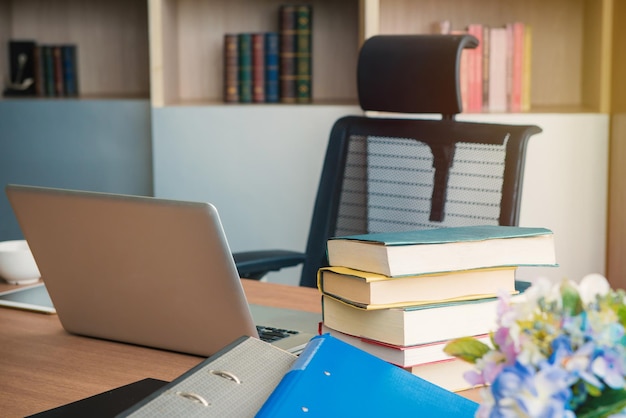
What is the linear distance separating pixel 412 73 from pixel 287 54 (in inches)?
48.7

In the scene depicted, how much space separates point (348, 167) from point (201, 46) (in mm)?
1560

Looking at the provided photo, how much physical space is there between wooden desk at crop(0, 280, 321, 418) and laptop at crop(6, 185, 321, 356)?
0.09 ft

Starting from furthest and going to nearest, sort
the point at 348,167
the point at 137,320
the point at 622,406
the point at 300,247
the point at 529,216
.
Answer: the point at 300,247 → the point at 529,216 → the point at 348,167 → the point at 137,320 → the point at 622,406

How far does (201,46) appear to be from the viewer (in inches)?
130

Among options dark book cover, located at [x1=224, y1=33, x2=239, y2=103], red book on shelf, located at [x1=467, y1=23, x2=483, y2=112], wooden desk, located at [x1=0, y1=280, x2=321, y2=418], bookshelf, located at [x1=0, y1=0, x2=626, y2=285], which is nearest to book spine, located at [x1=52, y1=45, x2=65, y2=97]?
bookshelf, located at [x1=0, y1=0, x2=626, y2=285]

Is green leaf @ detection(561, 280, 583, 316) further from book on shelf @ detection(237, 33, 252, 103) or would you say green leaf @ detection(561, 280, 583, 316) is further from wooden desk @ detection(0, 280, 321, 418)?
book on shelf @ detection(237, 33, 252, 103)

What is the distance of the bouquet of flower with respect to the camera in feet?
1.47

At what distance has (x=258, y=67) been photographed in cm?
307

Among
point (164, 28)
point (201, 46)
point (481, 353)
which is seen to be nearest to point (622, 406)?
point (481, 353)

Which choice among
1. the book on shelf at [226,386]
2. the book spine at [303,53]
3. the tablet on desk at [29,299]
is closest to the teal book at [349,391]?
the book on shelf at [226,386]

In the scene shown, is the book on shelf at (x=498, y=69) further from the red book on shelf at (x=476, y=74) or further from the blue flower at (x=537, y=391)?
the blue flower at (x=537, y=391)

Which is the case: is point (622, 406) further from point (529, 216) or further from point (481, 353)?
point (529, 216)

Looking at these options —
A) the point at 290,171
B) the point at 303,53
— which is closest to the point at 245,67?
the point at 303,53

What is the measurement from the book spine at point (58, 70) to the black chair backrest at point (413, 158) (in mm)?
1816
